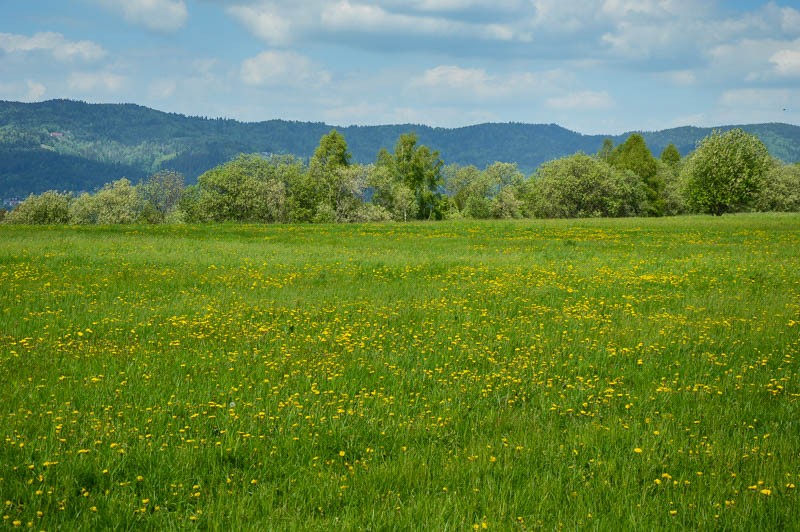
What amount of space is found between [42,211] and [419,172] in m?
70.9

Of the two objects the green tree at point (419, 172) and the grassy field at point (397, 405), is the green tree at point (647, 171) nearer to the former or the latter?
the green tree at point (419, 172)

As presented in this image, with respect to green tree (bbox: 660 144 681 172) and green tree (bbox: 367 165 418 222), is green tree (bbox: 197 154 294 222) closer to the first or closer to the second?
green tree (bbox: 367 165 418 222)

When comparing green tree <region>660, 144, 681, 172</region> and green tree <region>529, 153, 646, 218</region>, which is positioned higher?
green tree <region>660, 144, 681, 172</region>

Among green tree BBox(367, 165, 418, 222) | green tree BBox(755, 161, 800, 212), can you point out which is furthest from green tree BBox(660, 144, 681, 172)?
green tree BBox(367, 165, 418, 222)

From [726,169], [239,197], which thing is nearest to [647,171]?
[726,169]

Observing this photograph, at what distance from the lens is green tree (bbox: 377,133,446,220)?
10550cm

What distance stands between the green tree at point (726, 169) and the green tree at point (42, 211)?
106912mm

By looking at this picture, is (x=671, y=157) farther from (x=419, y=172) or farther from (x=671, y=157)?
(x=419, y=172)

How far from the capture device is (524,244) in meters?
32.1

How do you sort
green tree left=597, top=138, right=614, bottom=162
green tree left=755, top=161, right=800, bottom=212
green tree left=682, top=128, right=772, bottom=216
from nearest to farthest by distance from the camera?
green tree left=682, top=128, right=772, bottom=216 → green tree left=755, top=161, right=800, bottom=212 → green tree left=597, top=138, right=614, bottom=162

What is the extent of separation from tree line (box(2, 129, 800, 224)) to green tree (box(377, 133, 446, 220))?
0.18m

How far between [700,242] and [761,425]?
27.7 metres

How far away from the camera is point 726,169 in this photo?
68250mm

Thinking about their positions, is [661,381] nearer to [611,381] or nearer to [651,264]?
[611,381]
